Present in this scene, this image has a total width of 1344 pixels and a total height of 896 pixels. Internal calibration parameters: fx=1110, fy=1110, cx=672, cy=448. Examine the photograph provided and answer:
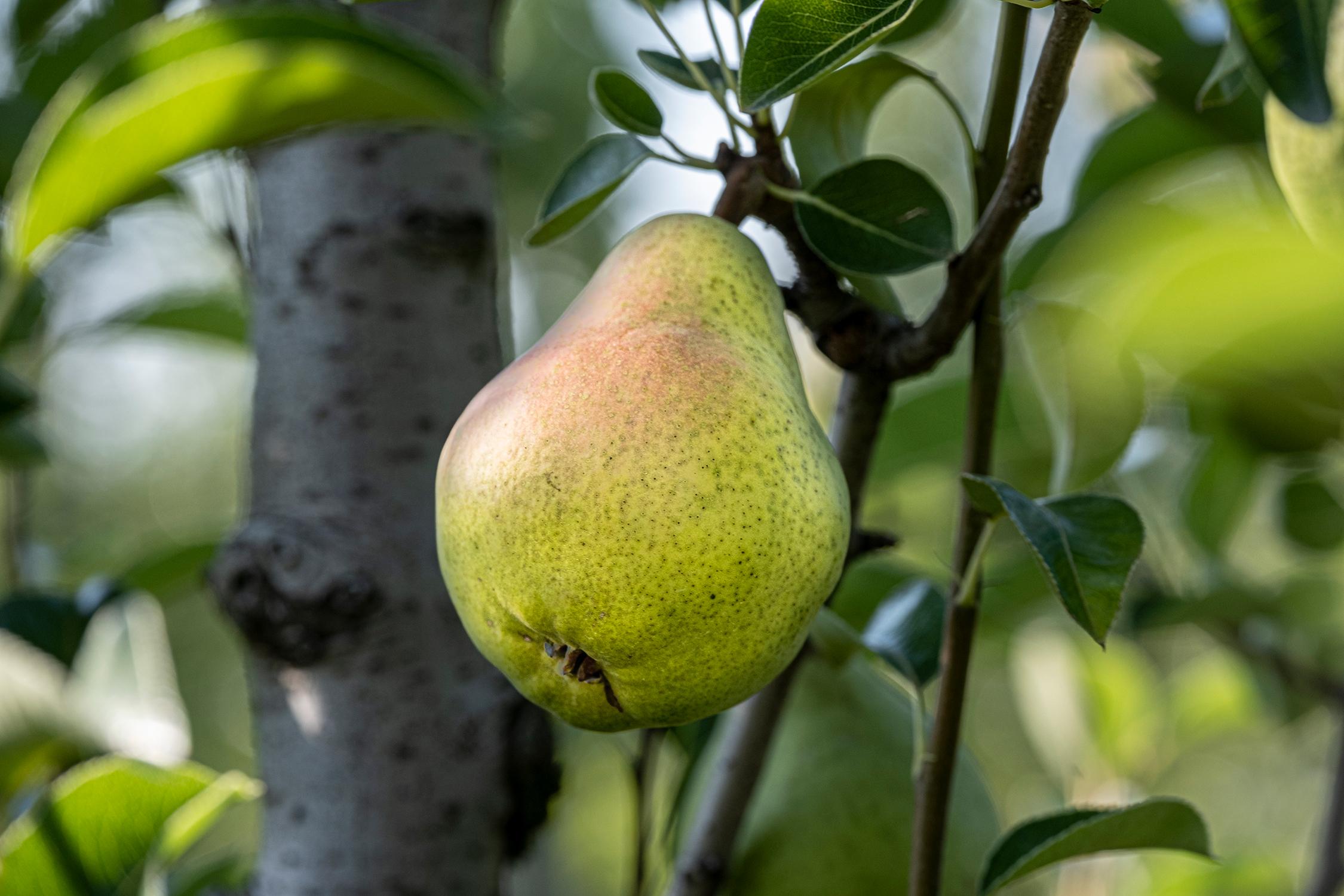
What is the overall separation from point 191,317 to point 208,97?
599 millimetres

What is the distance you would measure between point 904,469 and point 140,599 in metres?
0.58

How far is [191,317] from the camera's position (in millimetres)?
927

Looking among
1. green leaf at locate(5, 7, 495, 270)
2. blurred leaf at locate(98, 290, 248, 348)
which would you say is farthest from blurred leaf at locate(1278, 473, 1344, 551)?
blurred leaf at locate(98, 290, 248, 348)

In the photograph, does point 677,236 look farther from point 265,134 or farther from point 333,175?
point 333,175

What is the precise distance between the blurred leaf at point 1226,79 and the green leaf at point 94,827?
57 cm

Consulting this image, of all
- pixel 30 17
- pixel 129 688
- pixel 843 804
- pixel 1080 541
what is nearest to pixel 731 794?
pixel 843 804

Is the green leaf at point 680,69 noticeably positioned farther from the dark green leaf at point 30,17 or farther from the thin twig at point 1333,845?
the thin twig at point 1333,845

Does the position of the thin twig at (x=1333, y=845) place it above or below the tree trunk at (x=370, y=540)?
below

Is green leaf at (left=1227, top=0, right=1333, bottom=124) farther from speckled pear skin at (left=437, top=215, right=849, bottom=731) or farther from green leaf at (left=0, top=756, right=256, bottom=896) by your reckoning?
green leaf at (left=0, top=756, right=256, bottom=896)

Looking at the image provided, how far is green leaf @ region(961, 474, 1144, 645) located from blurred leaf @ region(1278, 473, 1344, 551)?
1.87 feet

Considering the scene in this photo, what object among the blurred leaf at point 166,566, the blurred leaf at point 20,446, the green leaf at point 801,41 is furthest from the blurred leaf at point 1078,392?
the blurred leaf at point 20,446

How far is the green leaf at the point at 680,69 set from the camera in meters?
0.48

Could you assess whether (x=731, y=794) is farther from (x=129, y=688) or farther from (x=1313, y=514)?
(x=1313, y=514)

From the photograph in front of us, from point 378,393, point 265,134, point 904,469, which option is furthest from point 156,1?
point 904,469
